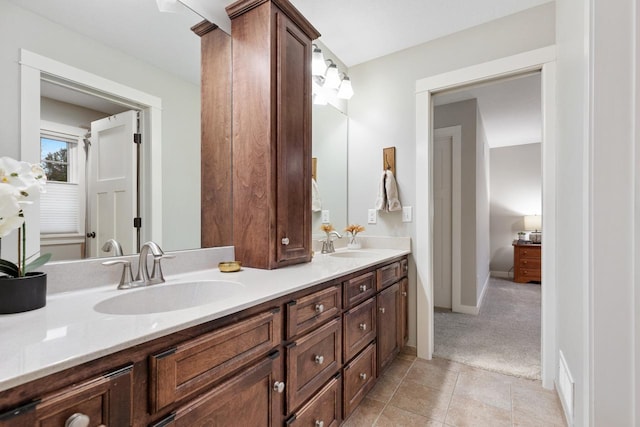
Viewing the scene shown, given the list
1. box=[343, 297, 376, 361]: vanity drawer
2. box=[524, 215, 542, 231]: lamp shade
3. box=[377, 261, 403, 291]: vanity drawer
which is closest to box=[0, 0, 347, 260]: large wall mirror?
box=[343, 297, 376, 361]: vanity drawer

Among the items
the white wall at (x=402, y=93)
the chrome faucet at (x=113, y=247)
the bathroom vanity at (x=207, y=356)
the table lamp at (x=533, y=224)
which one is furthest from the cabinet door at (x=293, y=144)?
the table lamp at (x=533, y=224)

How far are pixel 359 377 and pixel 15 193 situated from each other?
1.60m

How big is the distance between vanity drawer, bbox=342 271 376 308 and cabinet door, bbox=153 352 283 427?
0.52m

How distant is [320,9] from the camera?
1.94 meters

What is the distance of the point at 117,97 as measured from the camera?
113 centimetres

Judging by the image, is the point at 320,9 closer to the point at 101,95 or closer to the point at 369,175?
the point at 369,175

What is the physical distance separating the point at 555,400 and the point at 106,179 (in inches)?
103

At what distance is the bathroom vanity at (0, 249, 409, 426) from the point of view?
0.54 m

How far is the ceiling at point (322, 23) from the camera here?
1.08 meters

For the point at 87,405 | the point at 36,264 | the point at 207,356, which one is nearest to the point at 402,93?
the point at 207,356

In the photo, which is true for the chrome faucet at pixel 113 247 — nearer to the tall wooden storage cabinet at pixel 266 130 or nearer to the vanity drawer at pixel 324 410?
the tall wooden storage cabinet at pixel 266 130

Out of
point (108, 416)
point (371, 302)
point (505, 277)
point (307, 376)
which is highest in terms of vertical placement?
point (108, 416)

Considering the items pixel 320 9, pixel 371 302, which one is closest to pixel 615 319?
pixel 371 302

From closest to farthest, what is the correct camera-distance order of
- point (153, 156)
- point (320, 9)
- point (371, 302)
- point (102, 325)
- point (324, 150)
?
1. point (102, 325)
2. point (153, 156)
3. point (371, 302)
4. point (320, 9)
5. point (324, 150)
